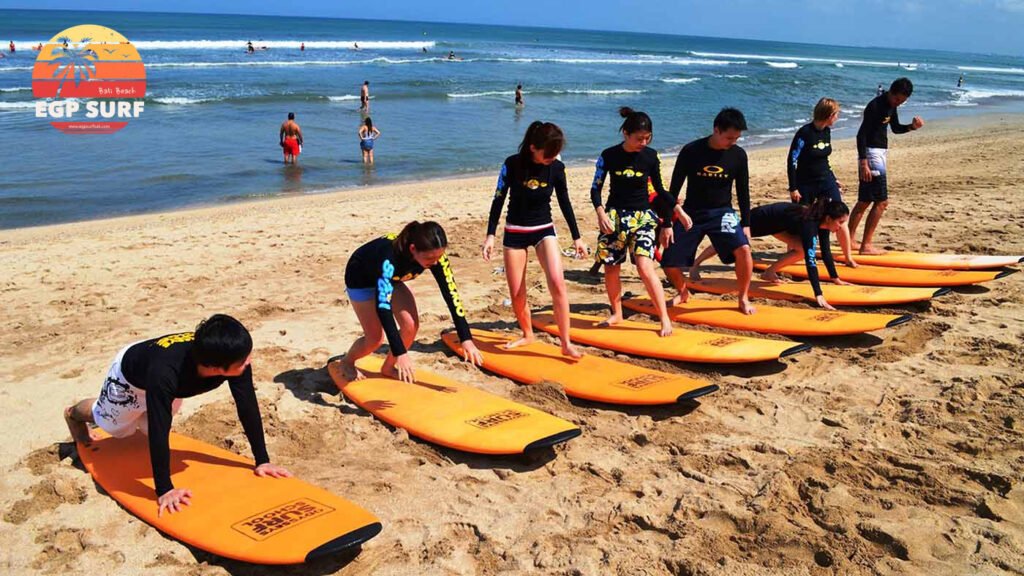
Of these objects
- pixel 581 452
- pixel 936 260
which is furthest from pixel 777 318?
pixel 581 452

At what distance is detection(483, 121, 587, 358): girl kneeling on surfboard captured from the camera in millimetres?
5508

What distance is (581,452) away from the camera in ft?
14.9

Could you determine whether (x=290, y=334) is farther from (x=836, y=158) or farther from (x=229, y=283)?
(x=836, y=158)

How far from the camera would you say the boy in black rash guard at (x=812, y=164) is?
7.57m

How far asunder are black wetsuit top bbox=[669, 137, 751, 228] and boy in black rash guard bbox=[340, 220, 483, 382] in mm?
2481

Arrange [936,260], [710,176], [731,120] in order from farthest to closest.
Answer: [936,260], [710,176], [731,120]

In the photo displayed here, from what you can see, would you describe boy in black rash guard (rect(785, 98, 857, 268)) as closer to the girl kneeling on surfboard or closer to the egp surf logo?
the girl kneeling on surfboard

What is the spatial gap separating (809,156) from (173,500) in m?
6.58

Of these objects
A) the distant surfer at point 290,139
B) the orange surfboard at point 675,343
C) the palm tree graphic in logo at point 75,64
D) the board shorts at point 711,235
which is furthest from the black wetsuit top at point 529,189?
the palm tree graphic in logo at point 75,64

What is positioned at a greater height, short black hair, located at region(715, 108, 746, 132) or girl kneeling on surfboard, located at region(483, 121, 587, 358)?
short black hair, located at region(715, 108, 746, 132)

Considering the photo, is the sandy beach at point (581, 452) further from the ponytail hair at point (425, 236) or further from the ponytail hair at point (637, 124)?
the ponytail hair at point (637, 124)

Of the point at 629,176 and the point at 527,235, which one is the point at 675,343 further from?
the point at 527,235

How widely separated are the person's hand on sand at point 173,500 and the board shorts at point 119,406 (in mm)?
418

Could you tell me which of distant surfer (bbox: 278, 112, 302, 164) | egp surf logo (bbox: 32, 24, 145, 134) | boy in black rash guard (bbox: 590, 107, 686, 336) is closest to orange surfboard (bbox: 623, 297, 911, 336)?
boy in black rash guard (bbox: 590, 107, 686, 336)
